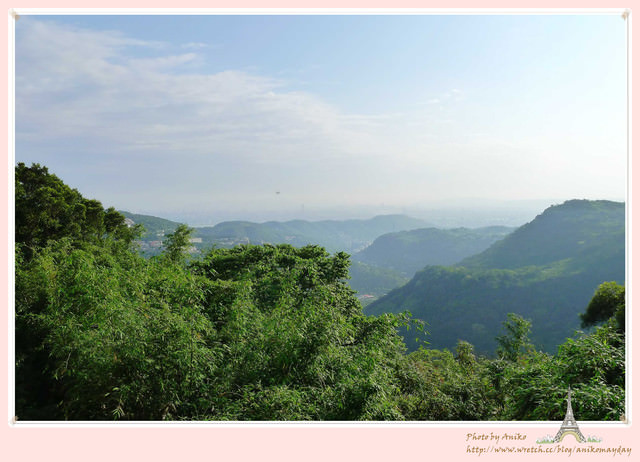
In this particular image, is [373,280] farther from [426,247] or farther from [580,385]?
[580,385]

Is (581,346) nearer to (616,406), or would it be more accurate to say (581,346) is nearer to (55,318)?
(616,406)

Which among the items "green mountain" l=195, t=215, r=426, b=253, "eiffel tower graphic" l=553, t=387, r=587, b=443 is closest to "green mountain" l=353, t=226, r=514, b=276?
"green mountain" l=195, t=215, r=426, b=253

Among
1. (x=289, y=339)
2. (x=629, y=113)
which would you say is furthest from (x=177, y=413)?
(x=629, y=113)
